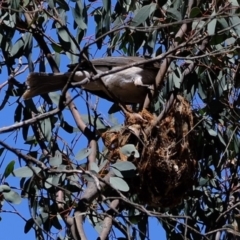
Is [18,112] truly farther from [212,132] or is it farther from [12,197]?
[12,197]

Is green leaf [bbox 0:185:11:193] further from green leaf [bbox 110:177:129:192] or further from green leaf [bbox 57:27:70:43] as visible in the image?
green leaf [bbox 57:27:70:43]

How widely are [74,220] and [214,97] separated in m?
1.46

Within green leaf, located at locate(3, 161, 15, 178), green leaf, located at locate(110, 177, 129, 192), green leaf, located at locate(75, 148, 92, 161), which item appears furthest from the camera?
green leaf, located at locate(75, 148, 92, 161)

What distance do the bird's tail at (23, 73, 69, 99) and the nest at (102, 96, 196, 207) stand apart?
0.51 m

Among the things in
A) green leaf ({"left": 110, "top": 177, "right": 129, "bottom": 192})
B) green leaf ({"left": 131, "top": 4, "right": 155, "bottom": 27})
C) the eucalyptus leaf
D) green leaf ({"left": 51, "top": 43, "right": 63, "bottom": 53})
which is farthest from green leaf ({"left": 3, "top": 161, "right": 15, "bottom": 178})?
the eucalyptus leaf

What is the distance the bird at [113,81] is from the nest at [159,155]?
408 millimetres

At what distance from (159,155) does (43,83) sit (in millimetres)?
863

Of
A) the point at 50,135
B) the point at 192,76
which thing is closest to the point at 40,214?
the point at 50,135

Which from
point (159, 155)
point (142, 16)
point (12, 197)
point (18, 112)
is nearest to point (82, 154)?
point (12, 197)

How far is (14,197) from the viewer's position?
3.23 meters

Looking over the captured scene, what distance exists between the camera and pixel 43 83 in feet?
15.4

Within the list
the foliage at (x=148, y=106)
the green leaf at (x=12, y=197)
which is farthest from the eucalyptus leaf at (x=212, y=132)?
the green leaf at (x=12, y=197)

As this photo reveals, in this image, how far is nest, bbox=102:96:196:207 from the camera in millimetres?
4215

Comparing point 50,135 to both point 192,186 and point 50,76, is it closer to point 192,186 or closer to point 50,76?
point 50,76
